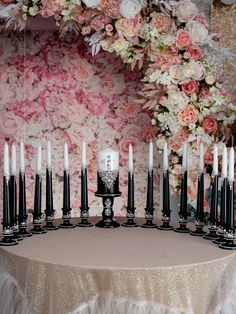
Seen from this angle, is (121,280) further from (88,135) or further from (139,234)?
(88,135)

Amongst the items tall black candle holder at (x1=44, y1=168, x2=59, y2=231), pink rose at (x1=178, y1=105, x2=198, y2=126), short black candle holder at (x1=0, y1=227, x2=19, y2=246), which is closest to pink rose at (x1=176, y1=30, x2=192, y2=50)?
pink rose at (x1=178, y1=105, x2=198, y2=126)

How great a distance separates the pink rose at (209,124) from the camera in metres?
2.79

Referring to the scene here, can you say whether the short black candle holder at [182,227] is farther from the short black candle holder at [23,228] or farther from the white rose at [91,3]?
the white rose at [91,3]

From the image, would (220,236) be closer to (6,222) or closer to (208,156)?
(208,156)

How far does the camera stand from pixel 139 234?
235 centimetres

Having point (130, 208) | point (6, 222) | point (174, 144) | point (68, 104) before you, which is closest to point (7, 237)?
point (6, 222)

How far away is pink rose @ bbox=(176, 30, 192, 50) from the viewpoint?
274cm

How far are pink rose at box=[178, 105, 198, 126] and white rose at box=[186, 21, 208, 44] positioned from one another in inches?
12.5

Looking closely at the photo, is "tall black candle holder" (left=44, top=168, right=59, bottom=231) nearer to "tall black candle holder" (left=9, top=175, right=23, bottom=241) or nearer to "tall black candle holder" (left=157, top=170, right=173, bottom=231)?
"tall black candle holder" (left=9, top=175, right=23, bottom=241)

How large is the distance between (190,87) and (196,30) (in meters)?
0.26

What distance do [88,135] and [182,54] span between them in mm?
835

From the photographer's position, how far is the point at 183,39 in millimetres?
2742

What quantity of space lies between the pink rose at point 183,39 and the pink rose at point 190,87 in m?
0.17

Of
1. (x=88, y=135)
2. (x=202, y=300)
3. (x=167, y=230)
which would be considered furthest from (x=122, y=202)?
(x=202, y=300)
